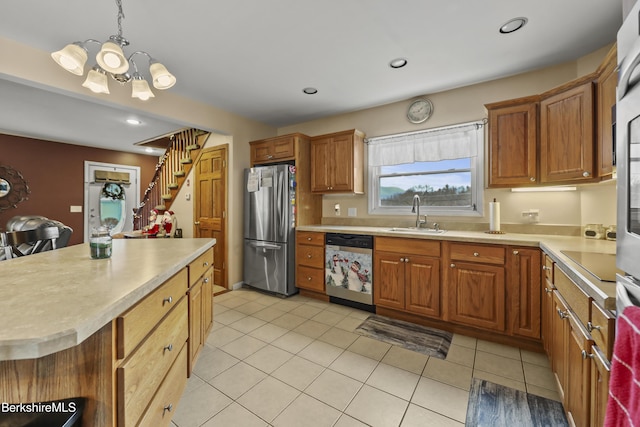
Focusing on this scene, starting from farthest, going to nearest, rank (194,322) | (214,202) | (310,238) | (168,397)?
(214,202) < (310,238) < (194,322) < (168,397)

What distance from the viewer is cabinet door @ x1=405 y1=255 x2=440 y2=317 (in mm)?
2527

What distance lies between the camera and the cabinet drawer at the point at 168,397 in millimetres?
1082

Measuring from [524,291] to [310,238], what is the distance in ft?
7.24

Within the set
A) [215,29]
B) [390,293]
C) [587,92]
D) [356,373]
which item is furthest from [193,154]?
[587,92]

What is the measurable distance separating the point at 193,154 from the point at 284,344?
3.49 metres

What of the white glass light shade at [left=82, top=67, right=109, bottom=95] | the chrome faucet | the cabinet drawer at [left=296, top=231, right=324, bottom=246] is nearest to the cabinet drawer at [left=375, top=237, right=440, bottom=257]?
the chrome faucet

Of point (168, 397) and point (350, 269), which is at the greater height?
point (350, 269)

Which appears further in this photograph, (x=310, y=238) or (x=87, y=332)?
(x=310, y=238)

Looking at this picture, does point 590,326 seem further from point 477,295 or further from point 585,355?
point 477,295

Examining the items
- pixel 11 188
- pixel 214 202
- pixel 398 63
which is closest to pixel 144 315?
pixel 398 63

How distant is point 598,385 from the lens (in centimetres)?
98

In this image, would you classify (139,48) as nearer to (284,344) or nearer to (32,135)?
(284,344)

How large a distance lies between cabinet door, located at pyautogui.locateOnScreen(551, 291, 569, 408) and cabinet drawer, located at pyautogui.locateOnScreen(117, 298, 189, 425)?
76.3 inches

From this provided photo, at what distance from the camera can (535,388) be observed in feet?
5.67
